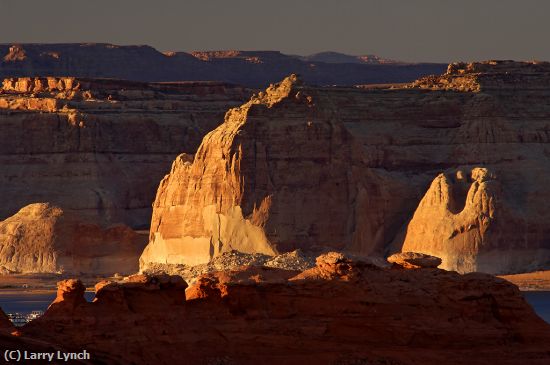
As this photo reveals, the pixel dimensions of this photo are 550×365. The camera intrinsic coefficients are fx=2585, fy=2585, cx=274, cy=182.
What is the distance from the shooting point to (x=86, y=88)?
470 ft

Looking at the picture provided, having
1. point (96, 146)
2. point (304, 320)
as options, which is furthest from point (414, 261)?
point (96, 146)

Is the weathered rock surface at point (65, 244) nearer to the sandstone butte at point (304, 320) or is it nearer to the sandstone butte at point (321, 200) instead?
the sandstone butte at point (321, 200)

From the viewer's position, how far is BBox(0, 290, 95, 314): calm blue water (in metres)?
84.2

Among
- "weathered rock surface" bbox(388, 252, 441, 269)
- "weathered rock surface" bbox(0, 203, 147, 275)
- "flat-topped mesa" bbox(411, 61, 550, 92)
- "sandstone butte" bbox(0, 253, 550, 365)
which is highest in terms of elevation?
"weathered rock surface" bbox(388, 252, 441, 269)

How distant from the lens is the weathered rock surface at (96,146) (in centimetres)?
12331

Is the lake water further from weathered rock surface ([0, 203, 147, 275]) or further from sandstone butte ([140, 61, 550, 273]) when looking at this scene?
weathered rock surface ([0, 203, 147, 275])

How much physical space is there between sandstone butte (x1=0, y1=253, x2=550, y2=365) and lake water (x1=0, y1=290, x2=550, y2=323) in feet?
91.9

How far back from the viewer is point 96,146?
128 m

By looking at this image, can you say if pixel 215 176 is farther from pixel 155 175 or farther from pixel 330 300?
pixel 330 300

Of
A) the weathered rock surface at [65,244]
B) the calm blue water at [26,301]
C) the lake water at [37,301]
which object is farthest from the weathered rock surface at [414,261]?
the weathered rock surface at [65,244]

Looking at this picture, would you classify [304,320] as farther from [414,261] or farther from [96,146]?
[96,146]

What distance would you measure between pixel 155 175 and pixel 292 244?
3324 cm

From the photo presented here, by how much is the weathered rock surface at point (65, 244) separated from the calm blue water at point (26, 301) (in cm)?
792

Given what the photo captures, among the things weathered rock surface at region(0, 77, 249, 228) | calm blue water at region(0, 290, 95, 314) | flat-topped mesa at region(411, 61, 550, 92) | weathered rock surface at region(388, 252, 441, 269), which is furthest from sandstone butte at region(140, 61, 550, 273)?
weathered rock surface at region(388, 252, 441, 269)
